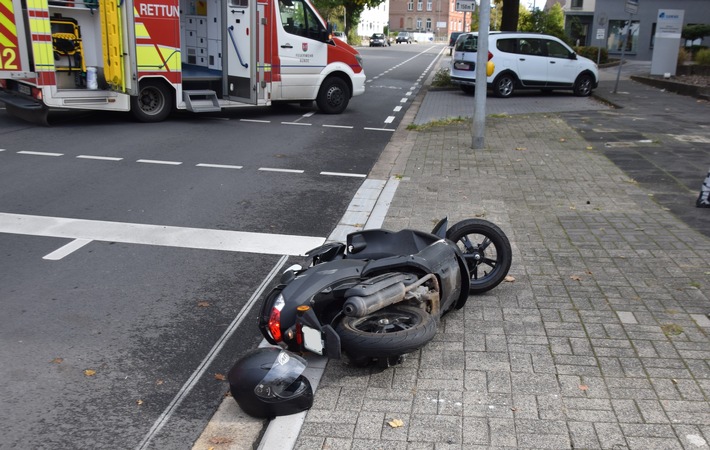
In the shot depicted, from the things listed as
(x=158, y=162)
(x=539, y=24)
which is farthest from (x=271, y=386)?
(x=539, y=24)

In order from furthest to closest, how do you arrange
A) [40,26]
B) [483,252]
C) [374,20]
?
[374,20] → [40,26] → [483,252]

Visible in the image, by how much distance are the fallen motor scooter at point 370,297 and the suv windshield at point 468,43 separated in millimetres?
17714

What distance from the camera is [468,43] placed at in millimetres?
22062

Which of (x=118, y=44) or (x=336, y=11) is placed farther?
(x=336, y=11)

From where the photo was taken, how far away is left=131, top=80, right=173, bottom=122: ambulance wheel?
1451cm

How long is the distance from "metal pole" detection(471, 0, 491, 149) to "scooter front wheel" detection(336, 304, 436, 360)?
27.2ft

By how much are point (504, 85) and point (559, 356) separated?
18271 millimetres

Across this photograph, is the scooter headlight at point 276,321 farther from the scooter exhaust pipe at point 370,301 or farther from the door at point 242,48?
the door at point 242,48

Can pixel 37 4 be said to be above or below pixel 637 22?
above

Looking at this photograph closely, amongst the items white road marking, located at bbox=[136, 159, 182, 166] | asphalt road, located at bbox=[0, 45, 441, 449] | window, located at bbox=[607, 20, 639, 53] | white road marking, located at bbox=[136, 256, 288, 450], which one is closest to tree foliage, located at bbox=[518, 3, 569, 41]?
window, located at bbox=[607, 20, 639, 53]

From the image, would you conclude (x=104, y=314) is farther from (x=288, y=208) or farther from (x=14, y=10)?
(x=14, y=10)

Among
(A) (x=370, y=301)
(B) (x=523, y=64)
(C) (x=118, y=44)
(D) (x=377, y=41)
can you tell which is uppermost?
(C) (x=118, y=44)

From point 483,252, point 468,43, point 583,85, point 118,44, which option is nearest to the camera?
point 483,252

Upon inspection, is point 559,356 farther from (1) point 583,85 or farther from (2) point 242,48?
(1) point 583,85
